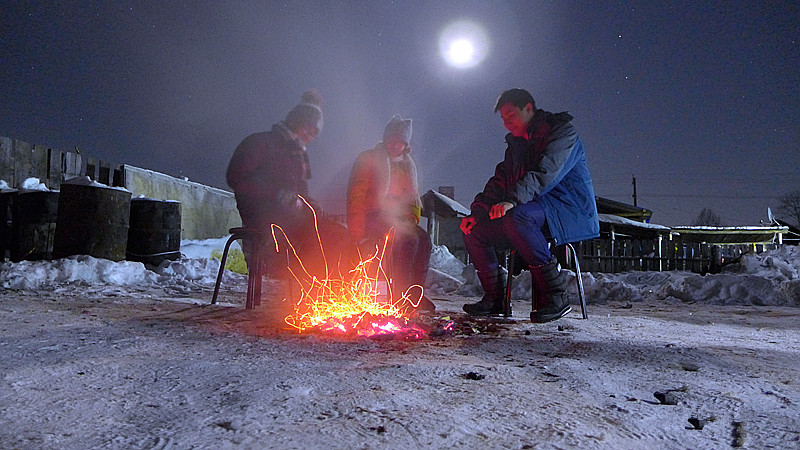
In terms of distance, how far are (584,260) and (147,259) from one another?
12298mm

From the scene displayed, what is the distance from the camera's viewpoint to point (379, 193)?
4809 millimetres

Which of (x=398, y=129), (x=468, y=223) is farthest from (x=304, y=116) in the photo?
(x=468, y=223)

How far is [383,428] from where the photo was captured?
46.4 inches

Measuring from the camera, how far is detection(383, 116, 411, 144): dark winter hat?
5.00 m

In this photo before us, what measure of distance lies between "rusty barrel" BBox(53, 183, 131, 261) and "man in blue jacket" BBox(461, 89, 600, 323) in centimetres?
599

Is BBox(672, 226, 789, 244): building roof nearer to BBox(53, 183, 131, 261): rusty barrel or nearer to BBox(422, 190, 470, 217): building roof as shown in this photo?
BBox(422, 190, 470, 217): building roof

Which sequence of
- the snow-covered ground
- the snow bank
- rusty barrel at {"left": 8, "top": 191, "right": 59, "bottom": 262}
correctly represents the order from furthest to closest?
rusty barrel at {"left": 8, "top": 191, "right": 59, "bottom": 262} < the snow bank < the snow-covered ground

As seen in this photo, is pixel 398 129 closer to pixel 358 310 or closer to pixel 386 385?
pixel 358 310

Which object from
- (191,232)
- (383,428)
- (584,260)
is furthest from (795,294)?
(191,232)

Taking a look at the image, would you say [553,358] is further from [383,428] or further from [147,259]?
[147,259]

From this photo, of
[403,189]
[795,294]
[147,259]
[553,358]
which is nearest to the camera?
[553,358]

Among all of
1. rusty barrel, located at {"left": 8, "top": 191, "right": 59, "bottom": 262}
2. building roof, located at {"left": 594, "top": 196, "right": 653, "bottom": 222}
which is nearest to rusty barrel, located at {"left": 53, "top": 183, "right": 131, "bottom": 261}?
rusty barrel, located at {"left": 8, "top": 191, "right": 59, "bottom": 262}

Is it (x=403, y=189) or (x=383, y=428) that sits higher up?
(x=403, y=189)

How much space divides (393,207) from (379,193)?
0.65ft
